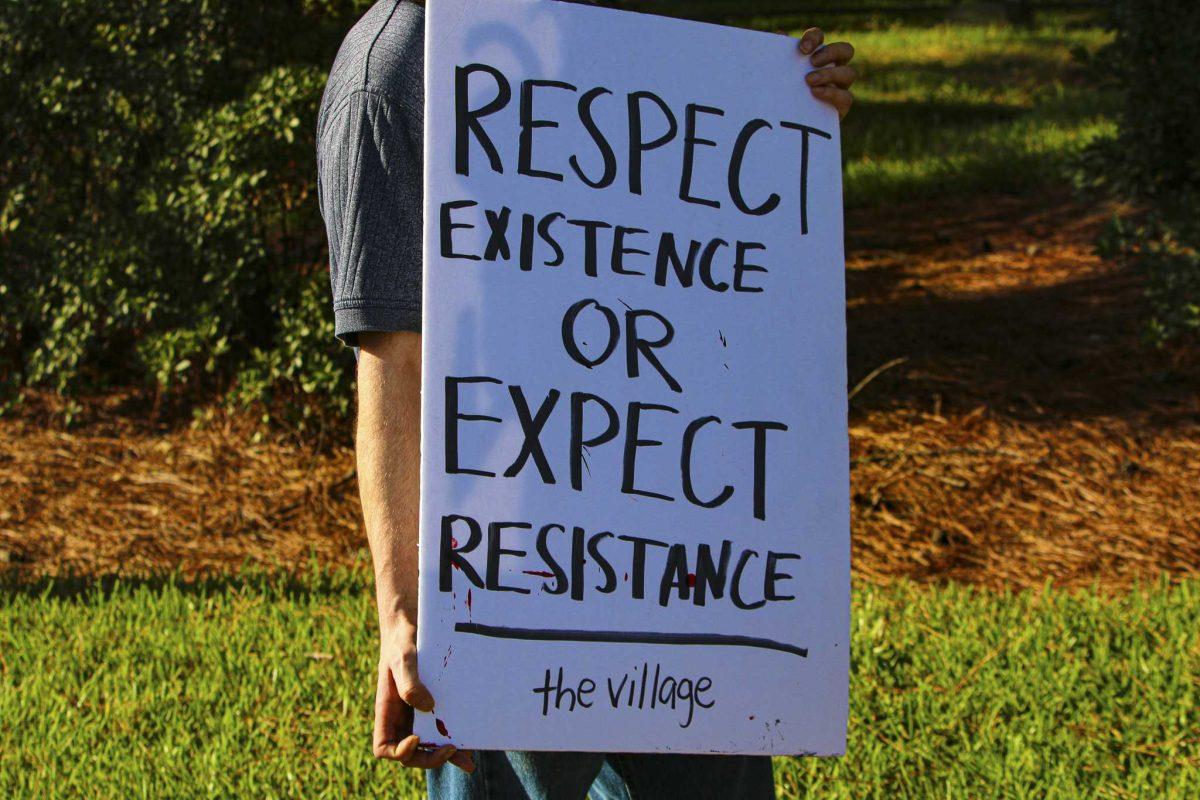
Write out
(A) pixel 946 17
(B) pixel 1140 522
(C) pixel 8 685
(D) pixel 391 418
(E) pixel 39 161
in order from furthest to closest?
(A) pixel 946 17 < (E) pixel 39 161 < (B) pixel 1140 522 < (C) pixel 8 685 < (D) pixel 391 418

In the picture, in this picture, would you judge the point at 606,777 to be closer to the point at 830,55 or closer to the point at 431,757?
the point at 431,757

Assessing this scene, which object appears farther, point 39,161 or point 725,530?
point 39,161

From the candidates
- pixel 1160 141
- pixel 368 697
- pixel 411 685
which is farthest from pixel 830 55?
pixel 1160 141

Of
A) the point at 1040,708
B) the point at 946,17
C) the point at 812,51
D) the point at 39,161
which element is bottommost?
the point at 1040,708

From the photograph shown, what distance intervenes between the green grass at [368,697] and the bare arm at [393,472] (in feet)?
4.88

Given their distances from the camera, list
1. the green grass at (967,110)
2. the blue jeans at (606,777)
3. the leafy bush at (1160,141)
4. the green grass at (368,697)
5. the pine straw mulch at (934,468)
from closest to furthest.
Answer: the blue jeans at (606,777) < the green grass at (368,697) < the pine straw mulch at (934,468) < the leafy bush at (1160,141) < the green grass at (967,110)

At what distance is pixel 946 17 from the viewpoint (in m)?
17.7

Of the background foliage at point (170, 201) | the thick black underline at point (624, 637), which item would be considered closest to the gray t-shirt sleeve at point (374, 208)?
the thick black underline at point (624, 637)

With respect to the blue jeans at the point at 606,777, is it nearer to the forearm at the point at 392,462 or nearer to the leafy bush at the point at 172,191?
the forearm at the point at 392,462

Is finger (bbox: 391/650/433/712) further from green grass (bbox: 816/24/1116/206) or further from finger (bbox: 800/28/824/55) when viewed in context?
green grass (bbox: 816/24/1116/206)

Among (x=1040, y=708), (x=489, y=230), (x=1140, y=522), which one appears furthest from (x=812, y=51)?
(x=1140, y=522)

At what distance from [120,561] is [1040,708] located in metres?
3.14

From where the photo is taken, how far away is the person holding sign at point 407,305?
1636 mm

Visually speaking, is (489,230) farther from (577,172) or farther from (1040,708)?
(1040,708)
